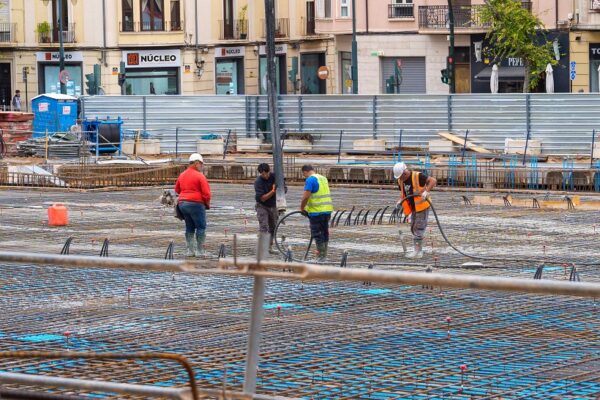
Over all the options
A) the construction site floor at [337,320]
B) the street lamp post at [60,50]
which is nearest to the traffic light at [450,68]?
the street lamp post at [60,50]

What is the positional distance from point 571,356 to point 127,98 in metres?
34.6

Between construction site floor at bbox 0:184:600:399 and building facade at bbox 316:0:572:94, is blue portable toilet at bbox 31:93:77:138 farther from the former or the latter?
construction site floor at bbox 0:184:600:399

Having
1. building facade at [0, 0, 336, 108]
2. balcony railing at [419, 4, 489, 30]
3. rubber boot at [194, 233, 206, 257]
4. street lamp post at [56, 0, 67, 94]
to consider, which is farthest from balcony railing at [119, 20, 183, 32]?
rubber boot at [194, 233, 206, 257]

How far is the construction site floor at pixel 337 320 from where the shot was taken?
1105 cm

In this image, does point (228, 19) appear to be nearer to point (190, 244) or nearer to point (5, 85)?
point (5, 85)

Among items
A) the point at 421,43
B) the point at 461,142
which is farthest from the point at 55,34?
the point at 461,142

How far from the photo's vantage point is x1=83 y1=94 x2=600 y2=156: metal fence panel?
4016 cm

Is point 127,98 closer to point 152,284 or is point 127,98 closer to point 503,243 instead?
point 503,243

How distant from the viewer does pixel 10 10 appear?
2429 inches

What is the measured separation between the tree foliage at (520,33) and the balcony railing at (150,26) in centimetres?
1667

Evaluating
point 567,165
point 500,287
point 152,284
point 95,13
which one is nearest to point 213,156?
point 567,165

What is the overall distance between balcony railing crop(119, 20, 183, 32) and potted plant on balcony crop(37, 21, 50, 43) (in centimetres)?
312

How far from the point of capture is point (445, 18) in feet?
177

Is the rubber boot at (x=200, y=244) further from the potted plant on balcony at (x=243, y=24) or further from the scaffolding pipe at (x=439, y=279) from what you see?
the potted plant on balcony at (x=243, y=24)
